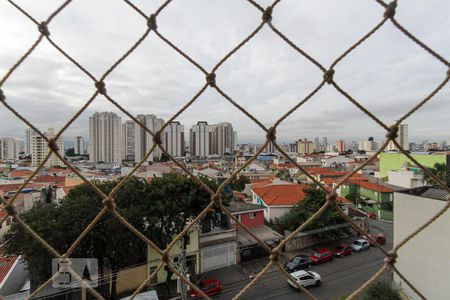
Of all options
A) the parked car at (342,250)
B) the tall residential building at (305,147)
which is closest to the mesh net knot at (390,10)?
the parked car at (342,250)

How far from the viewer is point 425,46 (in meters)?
0.63

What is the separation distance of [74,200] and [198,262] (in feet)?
8.41

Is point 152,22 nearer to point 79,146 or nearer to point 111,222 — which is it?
point 111,222

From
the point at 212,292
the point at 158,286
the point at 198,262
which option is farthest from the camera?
the point at 198,262

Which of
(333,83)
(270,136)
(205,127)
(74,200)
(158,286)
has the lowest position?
(158,286)

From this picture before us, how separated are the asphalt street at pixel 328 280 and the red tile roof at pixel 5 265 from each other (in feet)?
10.5

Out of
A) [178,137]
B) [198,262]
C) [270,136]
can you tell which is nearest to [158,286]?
[198,262]

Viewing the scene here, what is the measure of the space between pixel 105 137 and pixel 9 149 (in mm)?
14582

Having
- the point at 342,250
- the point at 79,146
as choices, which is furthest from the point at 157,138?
the point at 79,146

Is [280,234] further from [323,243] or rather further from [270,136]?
[270,136]

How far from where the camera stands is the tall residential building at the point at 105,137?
20219 millimetres

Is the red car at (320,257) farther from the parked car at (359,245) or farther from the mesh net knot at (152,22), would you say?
the mesh net knot at (152,22)

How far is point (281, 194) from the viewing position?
8148mm

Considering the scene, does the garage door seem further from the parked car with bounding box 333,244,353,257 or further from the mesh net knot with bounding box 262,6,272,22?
the mesh net knot with bounding box 262,6,272,22
